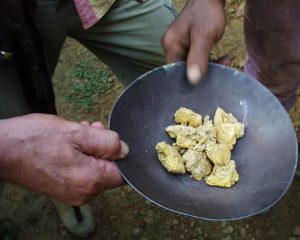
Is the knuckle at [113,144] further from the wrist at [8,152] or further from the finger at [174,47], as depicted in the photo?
the finger at [174,47]

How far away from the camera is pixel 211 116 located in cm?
151

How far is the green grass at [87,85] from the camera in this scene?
2.72 meters

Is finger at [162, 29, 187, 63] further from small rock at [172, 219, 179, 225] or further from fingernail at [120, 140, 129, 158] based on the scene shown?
small rock at [172, 219, 179, 225]

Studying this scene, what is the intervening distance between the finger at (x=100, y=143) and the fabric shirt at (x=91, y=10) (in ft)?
1.73

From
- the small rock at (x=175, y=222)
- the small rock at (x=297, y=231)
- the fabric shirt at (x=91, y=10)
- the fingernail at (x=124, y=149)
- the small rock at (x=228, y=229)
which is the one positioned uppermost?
the fabric shirt at (x=91, y=10)

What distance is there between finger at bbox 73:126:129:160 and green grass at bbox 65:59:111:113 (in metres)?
1.38

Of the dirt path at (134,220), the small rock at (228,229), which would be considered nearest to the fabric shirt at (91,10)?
the dirt path at (134,220)

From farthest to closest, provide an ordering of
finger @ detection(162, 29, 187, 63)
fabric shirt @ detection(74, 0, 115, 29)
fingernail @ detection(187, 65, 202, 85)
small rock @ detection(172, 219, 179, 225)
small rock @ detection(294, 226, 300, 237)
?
small rock @ detection(172, 219, 179, 225) < small rock @ detection(294, 226, 300, 237) < fabric shirt @ detection(74, 0, 115, 29) < finger @ detection(162, 29, 187, 63) < fingernail @ detection(187, 65, 202, 85)

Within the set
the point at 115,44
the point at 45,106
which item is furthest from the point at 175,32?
the point at 45,106

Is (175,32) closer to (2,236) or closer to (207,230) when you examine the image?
(207,230)

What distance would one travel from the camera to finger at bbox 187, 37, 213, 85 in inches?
54.7

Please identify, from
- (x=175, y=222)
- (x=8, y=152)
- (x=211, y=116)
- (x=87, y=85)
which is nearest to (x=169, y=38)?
(x=211, y=116)

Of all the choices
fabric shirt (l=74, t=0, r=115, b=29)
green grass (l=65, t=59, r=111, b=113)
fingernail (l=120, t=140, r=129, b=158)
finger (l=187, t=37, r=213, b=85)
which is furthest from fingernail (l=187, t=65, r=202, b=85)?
green grass (l=65, t=59, r=111, b=113)

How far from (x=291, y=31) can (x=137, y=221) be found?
4.06 ft
